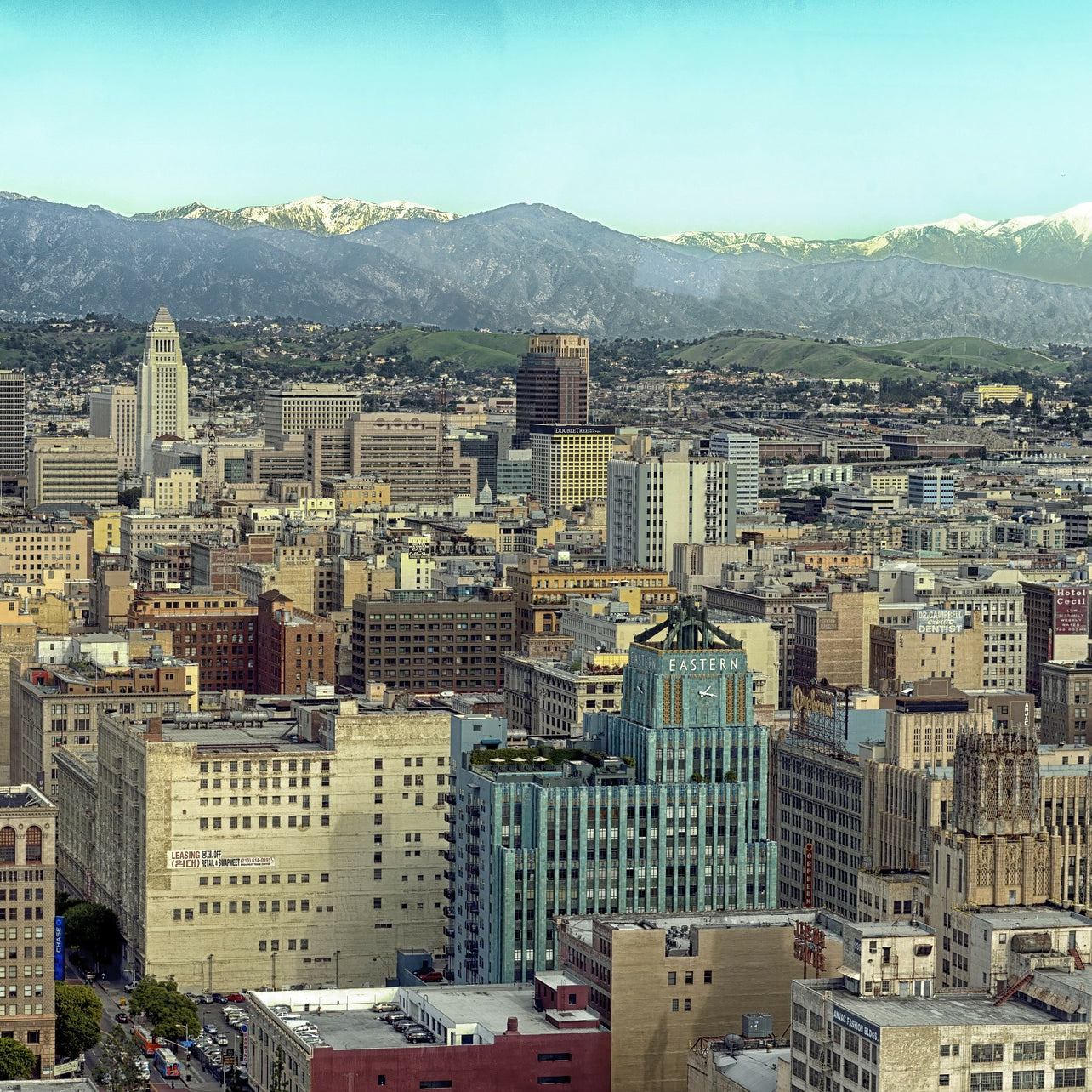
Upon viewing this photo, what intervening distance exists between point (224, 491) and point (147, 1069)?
427ft

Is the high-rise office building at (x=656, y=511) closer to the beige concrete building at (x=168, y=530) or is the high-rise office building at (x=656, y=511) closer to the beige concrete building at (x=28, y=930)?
the beige concrete building at (x=168, y=530)

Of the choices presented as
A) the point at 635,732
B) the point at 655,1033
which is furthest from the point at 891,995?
the point at 635,732

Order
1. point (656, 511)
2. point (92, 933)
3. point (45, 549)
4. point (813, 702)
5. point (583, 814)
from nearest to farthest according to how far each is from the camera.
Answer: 1. point (583, 814)
2. point (92, 933)
3. point (813, 702)
4. point (656, 511)
5. point (45, 549)

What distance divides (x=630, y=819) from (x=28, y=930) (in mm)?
14039

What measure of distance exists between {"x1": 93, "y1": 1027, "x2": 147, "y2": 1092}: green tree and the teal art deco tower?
26.7 feet

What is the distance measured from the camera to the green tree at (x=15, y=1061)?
217ft

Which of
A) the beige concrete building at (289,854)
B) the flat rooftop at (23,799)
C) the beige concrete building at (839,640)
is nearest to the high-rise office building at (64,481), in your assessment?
the beige concrete building at (839,640)

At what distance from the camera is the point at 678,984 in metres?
59.0

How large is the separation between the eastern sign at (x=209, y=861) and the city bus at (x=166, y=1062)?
8.39 meters

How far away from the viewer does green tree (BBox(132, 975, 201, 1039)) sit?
72.2 metres

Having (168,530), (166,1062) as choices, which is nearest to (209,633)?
(168,530)

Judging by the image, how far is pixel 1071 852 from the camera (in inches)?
2657

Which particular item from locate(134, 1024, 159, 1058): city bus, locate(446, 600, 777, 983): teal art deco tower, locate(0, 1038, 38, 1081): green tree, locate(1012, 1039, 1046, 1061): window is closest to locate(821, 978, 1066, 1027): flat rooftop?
locate(1012, 1039, 1046, 1061): window

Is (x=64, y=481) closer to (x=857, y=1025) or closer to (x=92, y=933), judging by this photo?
(x=92, y=933)
